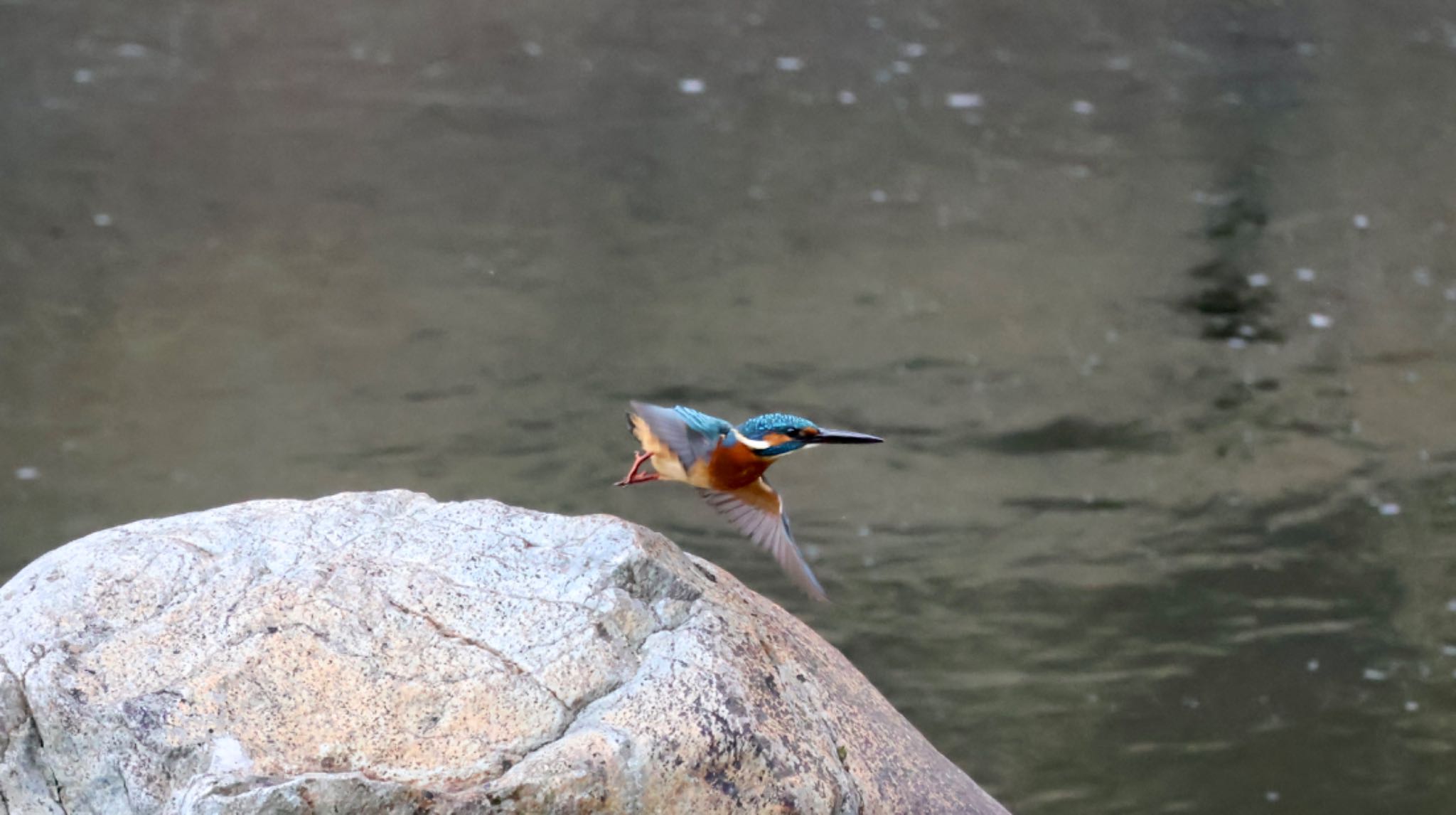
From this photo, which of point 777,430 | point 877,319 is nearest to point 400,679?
point 777,430

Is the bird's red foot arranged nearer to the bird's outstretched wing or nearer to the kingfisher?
the kingfisher

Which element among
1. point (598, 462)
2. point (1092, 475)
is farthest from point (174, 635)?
point (1092, 475)

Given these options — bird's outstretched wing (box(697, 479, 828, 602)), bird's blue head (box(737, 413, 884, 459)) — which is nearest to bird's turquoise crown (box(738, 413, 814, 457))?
bird's blue head (box(737, 413, 884, 459))

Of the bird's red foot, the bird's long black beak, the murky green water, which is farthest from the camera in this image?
the murky green water

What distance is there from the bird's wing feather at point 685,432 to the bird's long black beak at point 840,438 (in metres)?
0.15

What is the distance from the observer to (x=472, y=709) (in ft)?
6.50

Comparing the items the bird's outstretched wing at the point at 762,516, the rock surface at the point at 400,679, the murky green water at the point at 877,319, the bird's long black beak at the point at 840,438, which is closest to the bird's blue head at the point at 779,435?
the bird's long black beak at the point at 840,438

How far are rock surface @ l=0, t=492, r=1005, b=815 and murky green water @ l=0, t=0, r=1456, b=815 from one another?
3.11 meters

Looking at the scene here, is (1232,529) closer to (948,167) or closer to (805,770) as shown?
(948,167)

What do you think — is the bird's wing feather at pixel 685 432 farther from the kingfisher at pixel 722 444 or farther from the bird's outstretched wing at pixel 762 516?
the bird's outstretched wing at pixel 762 516

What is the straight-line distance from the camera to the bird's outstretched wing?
2484 millimetres

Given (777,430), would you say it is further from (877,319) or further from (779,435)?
(877,319)

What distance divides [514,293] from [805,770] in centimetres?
508

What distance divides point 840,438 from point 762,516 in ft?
0.88
